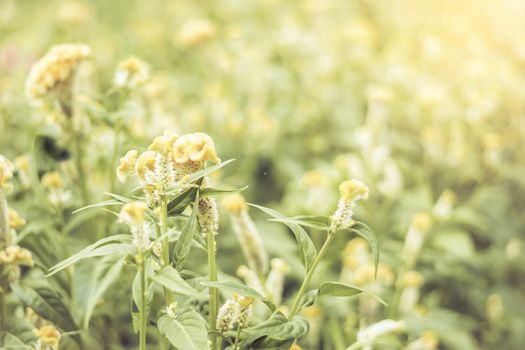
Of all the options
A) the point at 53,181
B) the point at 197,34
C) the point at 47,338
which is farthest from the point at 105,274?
the point at 197,34

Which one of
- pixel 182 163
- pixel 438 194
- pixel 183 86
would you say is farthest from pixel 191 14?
pixel 182 163

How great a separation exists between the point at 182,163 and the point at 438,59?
2.65 m

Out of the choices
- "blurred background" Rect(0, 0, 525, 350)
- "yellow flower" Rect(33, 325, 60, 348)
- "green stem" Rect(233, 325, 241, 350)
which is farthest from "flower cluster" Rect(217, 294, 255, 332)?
"blurred background" Rect(0, 0, 525, 350)

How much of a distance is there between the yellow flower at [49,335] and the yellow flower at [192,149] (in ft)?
1.45

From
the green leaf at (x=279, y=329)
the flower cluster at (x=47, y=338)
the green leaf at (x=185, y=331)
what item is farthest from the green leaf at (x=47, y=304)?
the green leaf at (x=279, y=329)

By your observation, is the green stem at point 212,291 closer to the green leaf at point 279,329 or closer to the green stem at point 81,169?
the green leaf at point 279,329

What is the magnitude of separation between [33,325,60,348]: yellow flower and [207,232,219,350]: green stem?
0.30m

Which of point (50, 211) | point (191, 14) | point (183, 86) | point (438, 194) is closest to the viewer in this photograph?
point (50, 211)

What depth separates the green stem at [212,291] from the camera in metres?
1.11

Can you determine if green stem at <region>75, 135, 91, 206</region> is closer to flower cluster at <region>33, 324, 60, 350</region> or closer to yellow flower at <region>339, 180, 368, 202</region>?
flower cluster at <region>33, 324, 60, 350</region>

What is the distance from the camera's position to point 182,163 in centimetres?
106

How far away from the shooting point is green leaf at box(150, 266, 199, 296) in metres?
0.91

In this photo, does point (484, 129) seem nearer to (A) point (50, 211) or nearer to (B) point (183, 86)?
(B) point (183, 86)

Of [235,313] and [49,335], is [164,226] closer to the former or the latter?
[235,313]
